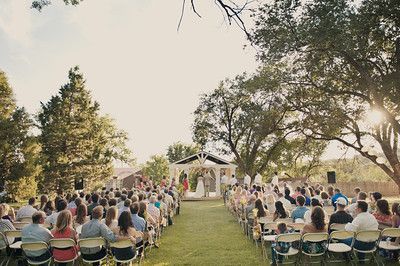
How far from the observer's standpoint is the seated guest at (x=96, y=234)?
6.31m

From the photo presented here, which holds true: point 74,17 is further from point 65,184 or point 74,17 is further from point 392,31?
point 65,184

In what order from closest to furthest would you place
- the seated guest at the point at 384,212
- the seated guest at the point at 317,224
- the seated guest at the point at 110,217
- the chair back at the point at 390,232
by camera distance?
the chair back at the point at 390,232 → the seated guest at the point at 317,224 → the seated guest at the point at 110,217 → the seated guest at the point at 384,212

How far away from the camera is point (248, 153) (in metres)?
36.4

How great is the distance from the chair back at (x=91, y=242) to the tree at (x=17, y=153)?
711 inches

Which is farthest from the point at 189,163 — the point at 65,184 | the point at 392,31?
the point at 392,31

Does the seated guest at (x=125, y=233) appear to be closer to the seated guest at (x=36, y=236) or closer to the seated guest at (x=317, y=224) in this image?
the seated guest at (x=36, y=236)

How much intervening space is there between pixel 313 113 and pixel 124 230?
19.2 metres

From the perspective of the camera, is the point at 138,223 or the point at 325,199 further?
the point at 325,199

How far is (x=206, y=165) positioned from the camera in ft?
92.2

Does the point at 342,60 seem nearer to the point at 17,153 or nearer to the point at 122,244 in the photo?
the point at 122,244

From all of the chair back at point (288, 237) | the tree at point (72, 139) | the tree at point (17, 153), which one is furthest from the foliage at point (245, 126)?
the chair back at point (288, 237)

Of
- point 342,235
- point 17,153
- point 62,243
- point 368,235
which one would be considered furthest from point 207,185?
point 62,243

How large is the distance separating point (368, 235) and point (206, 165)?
21.9 m

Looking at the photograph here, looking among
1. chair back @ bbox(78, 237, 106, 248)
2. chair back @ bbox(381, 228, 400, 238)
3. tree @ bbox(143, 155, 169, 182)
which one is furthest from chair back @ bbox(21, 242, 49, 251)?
tree @ bbox(143, 155, 169, 182)
